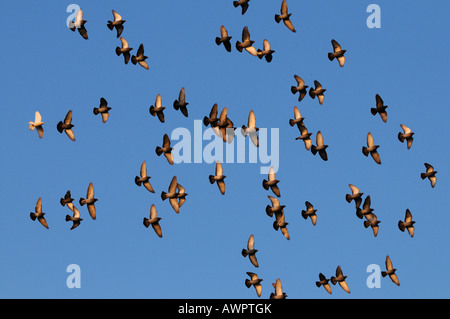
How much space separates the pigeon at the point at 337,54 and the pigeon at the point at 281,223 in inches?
388

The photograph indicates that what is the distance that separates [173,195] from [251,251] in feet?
18.7

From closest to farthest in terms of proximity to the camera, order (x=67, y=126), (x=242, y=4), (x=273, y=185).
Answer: (x=242, y=4), (x=67, y=126), (x=273, y=185)

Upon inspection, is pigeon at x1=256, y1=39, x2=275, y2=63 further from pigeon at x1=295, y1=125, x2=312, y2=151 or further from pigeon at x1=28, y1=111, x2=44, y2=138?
pigeon at x1=28, y1=111, x2=44, y2=138

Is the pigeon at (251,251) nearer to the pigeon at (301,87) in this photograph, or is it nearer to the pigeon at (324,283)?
the pigeon at (324,283)

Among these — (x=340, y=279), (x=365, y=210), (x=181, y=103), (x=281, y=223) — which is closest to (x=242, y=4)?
(x=181, y=103)

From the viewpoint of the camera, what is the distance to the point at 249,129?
5816 centimetres

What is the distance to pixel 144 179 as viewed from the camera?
188 feet

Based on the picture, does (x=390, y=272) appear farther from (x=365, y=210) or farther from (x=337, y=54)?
(x=337, y=54)

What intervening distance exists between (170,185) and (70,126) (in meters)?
6.90

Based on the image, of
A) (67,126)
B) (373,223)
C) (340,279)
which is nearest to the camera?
(67,126)
